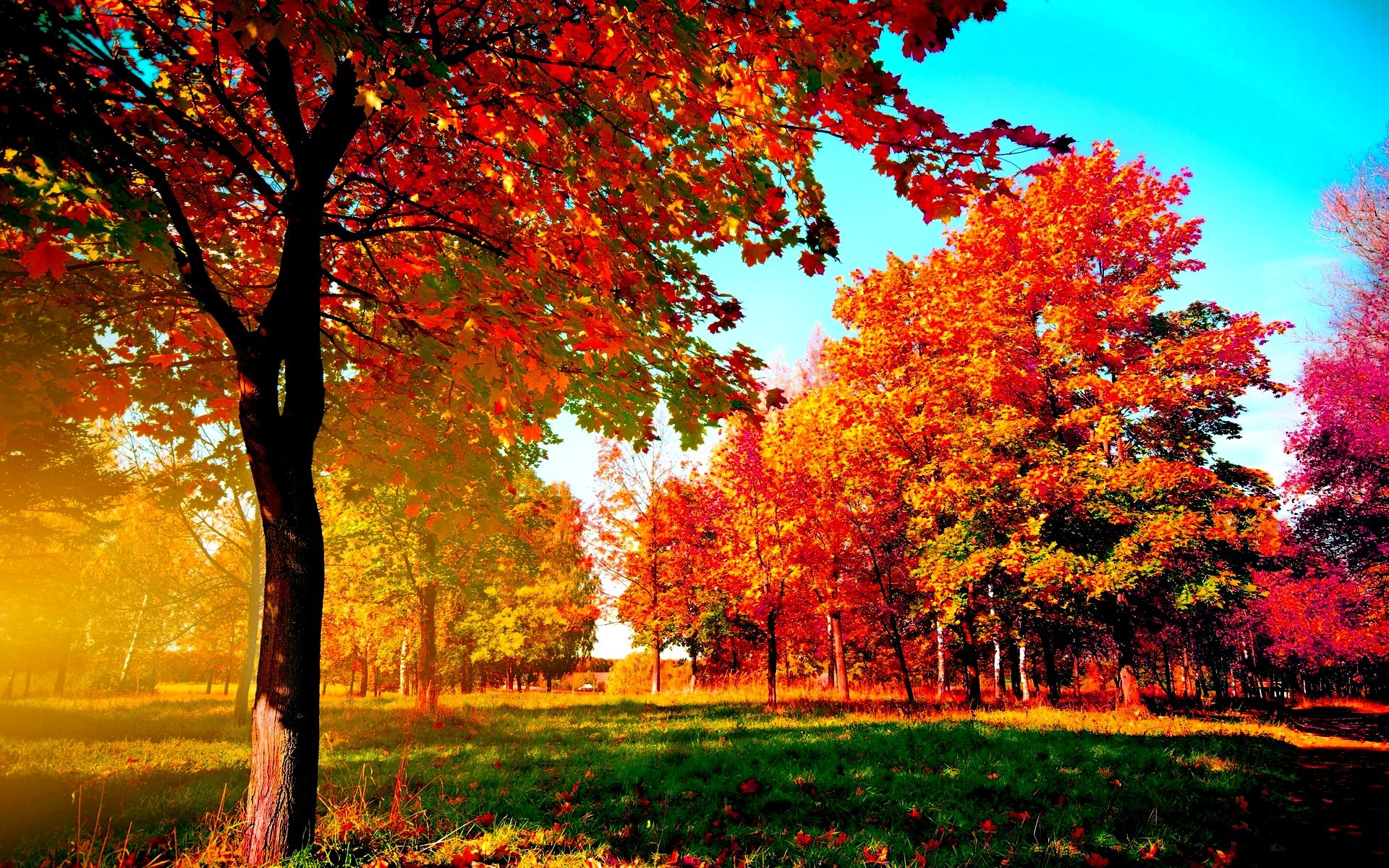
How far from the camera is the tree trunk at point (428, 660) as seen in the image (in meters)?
13.0

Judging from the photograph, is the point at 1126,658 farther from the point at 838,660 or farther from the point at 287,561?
the point at 287,561

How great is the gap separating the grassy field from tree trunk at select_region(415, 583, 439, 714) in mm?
1970

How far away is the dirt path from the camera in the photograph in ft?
16.9

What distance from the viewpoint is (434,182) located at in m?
4.78

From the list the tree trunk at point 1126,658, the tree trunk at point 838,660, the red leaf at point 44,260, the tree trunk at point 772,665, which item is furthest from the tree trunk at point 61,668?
the tree trunk at point 1126,658

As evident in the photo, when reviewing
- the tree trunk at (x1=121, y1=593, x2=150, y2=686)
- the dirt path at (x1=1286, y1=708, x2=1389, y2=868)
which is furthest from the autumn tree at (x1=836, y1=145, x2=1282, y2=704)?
the tree trunk at (x1=121, y1=593, x2=150, y2=686)

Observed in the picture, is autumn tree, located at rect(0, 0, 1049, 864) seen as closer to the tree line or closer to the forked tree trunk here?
the forked tree trunk

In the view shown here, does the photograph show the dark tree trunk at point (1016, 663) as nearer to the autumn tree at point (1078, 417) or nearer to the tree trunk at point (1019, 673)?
the tree trunk at point (1019, 673)

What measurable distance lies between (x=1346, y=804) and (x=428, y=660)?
1539 centimetres

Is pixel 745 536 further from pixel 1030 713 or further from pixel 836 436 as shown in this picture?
pixel 1030 713

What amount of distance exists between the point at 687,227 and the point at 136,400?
16.8 feet

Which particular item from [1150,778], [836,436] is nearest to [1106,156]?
[836,436]

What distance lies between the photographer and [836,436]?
14.1m

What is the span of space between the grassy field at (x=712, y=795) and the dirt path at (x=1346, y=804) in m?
0.23
